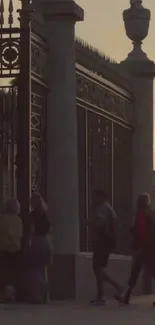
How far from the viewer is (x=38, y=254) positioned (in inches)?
749

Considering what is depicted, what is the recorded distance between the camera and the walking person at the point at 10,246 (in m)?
18.9

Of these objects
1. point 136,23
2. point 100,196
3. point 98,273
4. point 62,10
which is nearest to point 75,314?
point 98,273

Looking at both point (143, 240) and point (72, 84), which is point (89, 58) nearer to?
point (72, 84)

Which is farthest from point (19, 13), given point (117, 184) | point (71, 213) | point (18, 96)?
point (117, 184)

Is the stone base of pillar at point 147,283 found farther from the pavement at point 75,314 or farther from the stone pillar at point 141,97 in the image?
the pavement at point 75,314

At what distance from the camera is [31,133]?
20.0 metres

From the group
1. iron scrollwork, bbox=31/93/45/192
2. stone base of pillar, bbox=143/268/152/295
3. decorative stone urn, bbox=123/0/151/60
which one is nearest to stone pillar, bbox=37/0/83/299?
iron scrollwork, bbox=31/93/45/192

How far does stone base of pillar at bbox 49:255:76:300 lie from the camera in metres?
20.5

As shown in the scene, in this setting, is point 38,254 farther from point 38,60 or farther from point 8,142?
point 38,60

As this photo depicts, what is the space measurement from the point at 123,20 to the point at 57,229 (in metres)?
6.52

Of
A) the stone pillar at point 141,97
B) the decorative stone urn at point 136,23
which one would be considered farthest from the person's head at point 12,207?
the decorative stone urn at point 136,23

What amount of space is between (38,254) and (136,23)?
7801 millimetres

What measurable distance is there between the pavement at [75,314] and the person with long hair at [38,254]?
0.29 m

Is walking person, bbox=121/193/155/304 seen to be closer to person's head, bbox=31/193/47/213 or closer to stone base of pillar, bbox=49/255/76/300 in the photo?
stone base of pillar, bbox=49/255/76/300
